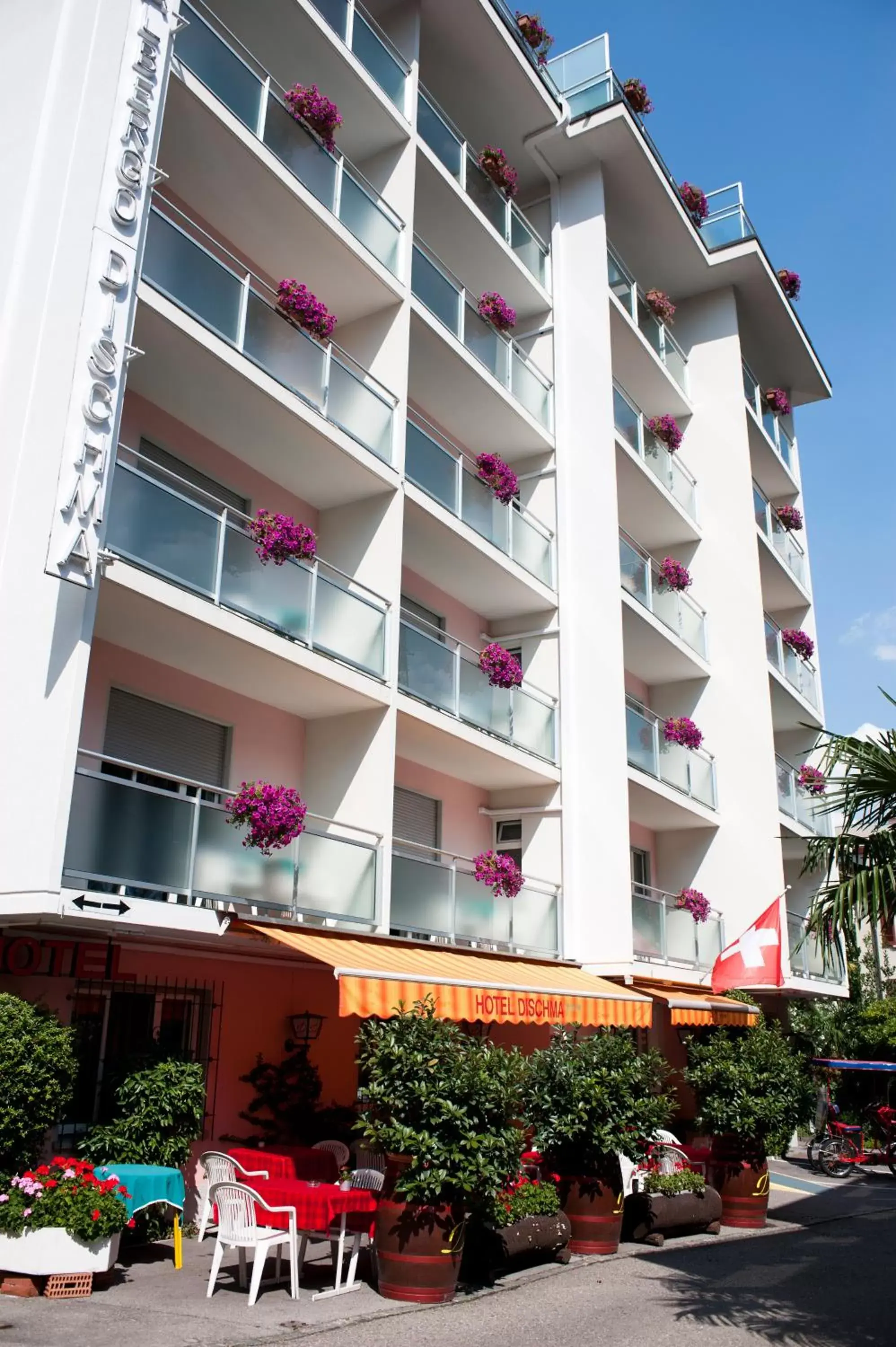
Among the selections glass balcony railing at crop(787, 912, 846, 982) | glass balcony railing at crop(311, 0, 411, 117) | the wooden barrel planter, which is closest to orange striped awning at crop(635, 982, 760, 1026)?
glass balcony railing at crop(787, 912, 846, 982)

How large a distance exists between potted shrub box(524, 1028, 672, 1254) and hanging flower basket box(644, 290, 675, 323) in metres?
20.3

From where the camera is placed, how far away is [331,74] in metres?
18.2

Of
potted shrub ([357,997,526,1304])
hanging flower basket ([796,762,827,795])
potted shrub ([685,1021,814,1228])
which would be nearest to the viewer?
potted shrub ([357,997,526,1304])

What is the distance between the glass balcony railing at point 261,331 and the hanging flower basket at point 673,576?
33.3ft

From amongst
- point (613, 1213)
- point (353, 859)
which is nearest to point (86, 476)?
point (353, 859)

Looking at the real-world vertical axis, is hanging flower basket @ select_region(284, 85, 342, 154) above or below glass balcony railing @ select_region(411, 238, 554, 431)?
above

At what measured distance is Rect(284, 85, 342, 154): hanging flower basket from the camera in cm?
1692

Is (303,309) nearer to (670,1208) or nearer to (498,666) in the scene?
(498,666)

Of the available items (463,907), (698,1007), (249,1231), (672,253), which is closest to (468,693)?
(463,907)

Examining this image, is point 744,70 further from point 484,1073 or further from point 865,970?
point 865,970

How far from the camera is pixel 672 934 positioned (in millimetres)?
22766

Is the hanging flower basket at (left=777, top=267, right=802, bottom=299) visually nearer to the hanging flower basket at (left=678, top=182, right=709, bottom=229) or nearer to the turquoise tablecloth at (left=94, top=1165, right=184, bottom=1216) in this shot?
the hanging flower basket at (left=678, top=182, right=709, bottom=229)

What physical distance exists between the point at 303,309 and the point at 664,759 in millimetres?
12997

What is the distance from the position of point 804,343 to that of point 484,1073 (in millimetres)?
28589
